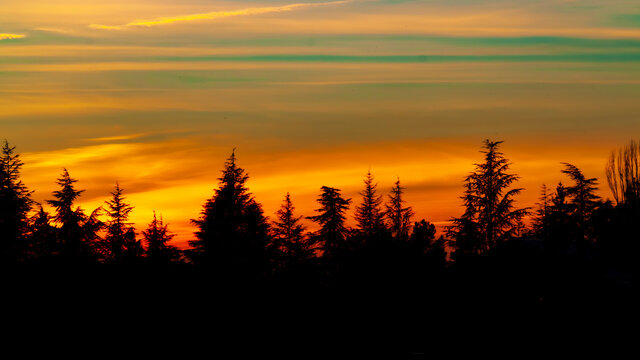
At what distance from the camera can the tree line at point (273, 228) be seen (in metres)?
44.8

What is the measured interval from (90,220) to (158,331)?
30061mm

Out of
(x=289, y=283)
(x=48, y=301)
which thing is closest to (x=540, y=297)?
(x=289, y=283)

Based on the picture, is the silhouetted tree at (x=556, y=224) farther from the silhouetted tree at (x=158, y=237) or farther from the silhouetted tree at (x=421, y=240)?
the silhouetted tree at (x=158, y=237)

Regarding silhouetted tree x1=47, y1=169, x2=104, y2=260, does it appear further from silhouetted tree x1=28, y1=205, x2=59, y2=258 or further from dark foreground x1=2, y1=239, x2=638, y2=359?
dark foreground x1=2, y1=239, x2=638, y2=359

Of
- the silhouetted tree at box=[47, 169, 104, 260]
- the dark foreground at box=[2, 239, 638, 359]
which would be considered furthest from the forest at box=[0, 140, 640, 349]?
the silhouetted tree at box=[47, 169, 104, 260]

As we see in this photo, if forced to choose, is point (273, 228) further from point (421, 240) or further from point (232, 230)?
point (421, 240)

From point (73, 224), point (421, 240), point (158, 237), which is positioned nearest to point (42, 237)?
point (73, 224)

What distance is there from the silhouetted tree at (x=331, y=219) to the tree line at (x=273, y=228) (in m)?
0.09

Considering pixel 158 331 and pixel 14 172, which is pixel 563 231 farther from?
pixel 14 172

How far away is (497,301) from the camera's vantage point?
33.2m

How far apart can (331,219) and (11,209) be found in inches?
1017

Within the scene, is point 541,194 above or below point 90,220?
above

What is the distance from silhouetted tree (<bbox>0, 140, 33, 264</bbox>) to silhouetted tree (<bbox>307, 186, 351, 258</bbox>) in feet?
76.6

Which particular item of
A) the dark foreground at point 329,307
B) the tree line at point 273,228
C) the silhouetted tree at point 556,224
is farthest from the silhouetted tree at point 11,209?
the silhouetted tree at point 556,224
